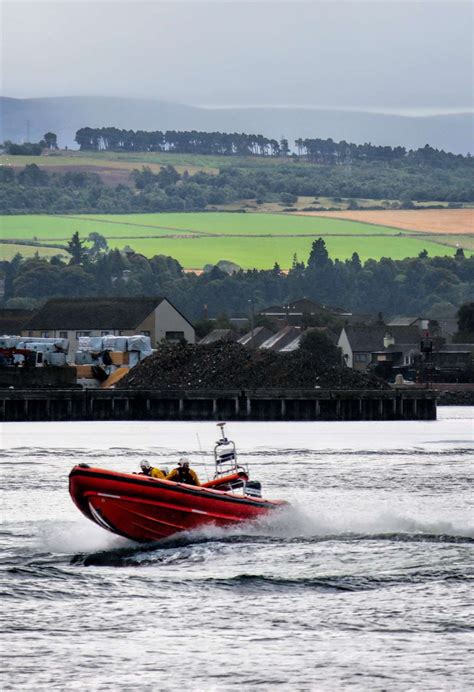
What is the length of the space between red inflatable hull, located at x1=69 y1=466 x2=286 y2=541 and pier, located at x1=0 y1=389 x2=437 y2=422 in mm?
104537

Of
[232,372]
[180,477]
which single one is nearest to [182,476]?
[180,477]

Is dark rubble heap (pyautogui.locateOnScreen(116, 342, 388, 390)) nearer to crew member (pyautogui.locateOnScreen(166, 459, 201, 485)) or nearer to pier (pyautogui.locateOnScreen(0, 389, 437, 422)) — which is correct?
pier (pyautogui.locateOnScreen(0, 389, 437, 422))

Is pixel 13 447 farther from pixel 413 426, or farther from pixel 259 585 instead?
pixel 259 585

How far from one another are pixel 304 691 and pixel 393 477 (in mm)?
46068

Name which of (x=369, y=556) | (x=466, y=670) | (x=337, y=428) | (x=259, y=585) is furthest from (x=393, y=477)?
(x=337, y=428)

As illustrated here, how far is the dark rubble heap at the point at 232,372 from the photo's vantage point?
166 metres

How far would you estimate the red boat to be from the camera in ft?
148

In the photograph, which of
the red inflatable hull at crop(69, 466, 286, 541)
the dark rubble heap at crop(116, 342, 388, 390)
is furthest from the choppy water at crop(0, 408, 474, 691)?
the dark rubble heap at crop(116, 342, 388, 390)

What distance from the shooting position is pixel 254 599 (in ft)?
128

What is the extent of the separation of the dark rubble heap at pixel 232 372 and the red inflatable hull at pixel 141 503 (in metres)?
117

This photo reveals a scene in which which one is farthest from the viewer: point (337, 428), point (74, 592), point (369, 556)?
point (337, 428)

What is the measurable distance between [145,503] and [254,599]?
6.85 m

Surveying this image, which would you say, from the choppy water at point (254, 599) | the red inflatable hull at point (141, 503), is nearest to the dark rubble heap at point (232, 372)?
the choppy water at point (254, 599)

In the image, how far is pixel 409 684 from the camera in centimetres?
3112
